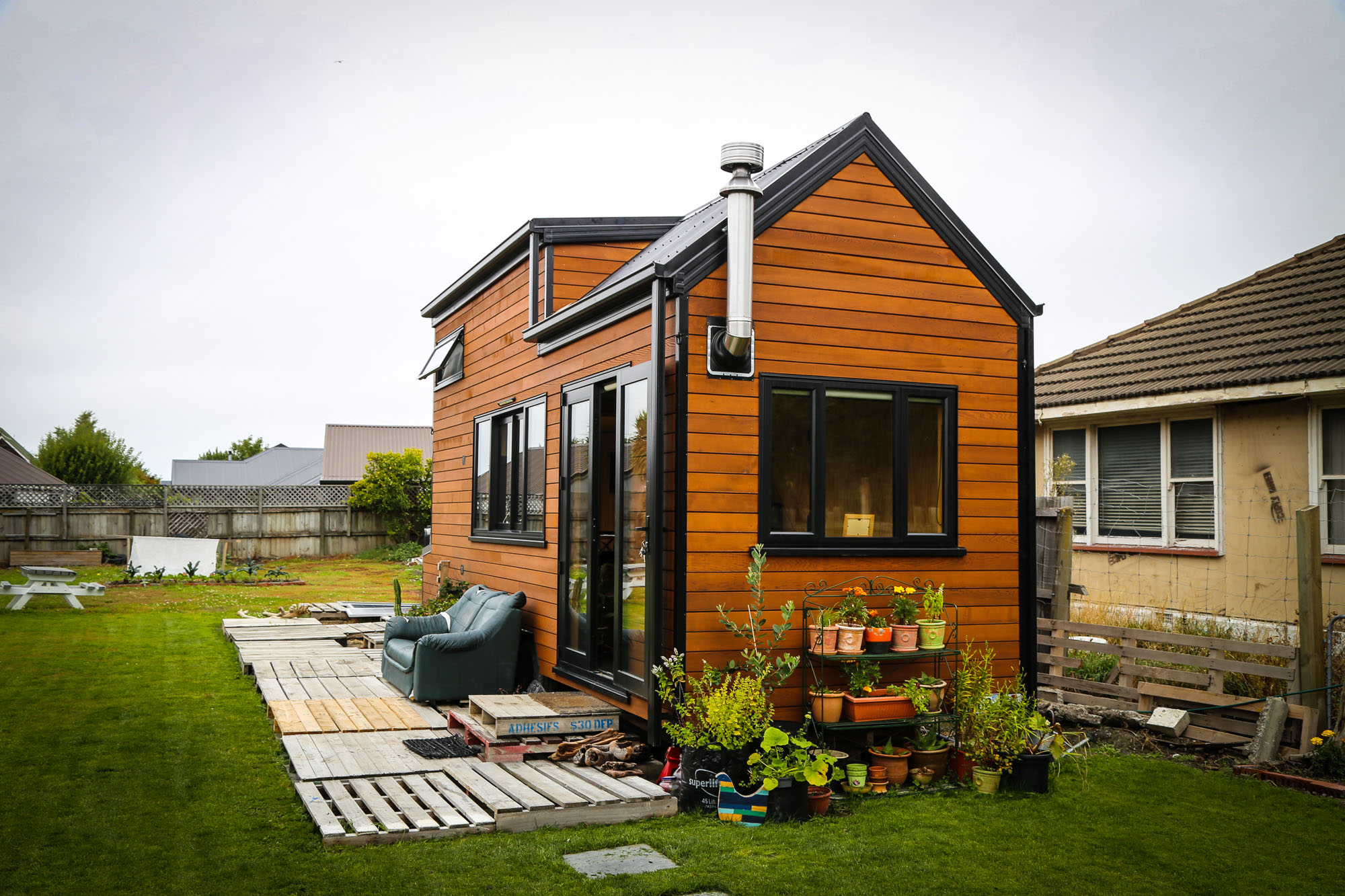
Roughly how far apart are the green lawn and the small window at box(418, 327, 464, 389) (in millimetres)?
5085

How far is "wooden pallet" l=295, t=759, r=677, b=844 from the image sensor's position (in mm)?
4344

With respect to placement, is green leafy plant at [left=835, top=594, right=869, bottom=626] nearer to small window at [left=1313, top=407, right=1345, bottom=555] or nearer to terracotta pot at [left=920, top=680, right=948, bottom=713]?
terracotta pot at [left=920, top=680, right=948, bottom=713]

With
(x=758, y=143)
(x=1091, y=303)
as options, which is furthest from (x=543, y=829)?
(x=1091, y=303)

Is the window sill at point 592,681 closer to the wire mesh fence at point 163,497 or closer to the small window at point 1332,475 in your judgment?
the small window at point 1332,475

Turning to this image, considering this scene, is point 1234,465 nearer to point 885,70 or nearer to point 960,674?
point 960,674

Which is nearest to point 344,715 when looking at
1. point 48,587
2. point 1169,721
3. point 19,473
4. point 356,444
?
point 1169,721

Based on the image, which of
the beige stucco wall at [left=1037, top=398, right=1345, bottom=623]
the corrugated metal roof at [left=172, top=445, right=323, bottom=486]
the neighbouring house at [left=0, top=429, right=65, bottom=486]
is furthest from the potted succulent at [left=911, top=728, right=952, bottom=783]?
the corrugated metal roof at [left=172, top=445, right=323, bottom=486]

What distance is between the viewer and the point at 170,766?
5.58 meters

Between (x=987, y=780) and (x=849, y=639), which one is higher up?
(x=849, y=639)

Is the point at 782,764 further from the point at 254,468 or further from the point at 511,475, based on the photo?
the point at 254,468

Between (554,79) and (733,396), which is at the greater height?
(554,79)

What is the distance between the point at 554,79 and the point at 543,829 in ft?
41.5

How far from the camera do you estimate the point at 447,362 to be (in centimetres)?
1101

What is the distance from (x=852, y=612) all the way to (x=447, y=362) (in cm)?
685
